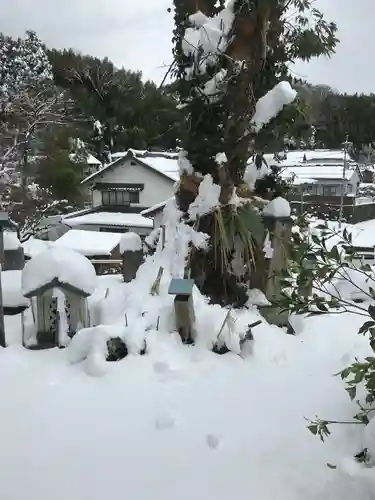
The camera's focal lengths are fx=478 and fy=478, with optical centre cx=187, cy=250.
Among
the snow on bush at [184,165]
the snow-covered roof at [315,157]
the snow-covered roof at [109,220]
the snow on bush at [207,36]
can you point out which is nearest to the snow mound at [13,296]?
the snow on bush at [184,165]

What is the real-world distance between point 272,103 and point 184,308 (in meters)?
2.00

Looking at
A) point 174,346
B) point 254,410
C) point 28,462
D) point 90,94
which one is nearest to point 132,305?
point 174,346

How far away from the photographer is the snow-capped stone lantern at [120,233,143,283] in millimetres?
4980

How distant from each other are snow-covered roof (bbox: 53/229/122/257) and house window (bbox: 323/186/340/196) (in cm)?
1169

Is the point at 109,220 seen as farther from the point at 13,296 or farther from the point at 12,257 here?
the point at 13,296

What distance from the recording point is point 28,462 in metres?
2.38

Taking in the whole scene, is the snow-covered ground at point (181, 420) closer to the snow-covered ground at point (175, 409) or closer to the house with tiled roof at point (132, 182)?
the snow-covered ground at point (175, 409)

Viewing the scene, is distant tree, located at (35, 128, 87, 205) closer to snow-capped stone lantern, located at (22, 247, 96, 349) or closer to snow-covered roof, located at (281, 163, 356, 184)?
snow-covered roof, located at (281, 163, 356, 184)

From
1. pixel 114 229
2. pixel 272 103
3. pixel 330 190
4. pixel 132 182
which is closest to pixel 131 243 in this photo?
pixel 272 103

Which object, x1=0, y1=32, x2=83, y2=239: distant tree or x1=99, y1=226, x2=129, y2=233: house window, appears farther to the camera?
x1=99, y1=226, x2=129, y2=233: house window

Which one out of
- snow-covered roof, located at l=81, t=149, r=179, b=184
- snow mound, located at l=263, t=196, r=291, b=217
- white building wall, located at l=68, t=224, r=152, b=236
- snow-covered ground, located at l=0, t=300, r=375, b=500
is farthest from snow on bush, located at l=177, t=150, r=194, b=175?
snow-covered roof, located at l=81, t=149, r=179, b=184

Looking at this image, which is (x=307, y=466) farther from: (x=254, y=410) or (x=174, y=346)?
(x=174, y=346)

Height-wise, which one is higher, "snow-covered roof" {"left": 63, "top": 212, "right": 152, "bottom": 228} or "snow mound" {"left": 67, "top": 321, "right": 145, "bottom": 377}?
"snow-covered roof" {"left": 63, "top": 212, "right": 152, "bottom": 228}

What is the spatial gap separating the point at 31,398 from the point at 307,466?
1706 millimetres
